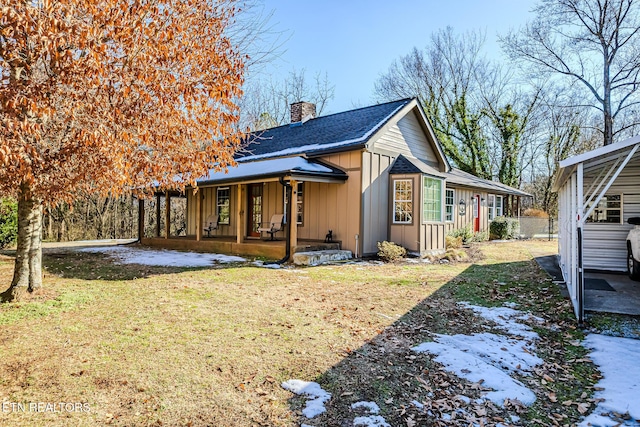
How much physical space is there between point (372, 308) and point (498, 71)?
94.7 ft

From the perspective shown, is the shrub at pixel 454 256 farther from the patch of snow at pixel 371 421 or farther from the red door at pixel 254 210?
the patch of snow at pixel 371 421

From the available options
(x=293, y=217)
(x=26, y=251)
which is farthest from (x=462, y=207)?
(x=26, y=251)

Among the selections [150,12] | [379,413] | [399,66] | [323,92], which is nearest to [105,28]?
[150,12]

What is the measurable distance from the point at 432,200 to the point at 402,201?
1.05 m

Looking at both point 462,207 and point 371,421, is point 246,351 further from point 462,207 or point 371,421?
point 462,207

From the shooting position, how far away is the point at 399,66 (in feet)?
102

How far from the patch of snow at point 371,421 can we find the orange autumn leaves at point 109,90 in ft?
12.1

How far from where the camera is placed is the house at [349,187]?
11.2m

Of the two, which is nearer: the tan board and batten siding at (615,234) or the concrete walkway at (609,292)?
the concrete walkway at (609,292)

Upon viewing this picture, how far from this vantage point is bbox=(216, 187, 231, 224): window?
15.6 meters

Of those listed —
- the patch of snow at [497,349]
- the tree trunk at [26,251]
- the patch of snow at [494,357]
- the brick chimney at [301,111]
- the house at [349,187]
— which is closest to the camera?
the patch of snow at [494,357]

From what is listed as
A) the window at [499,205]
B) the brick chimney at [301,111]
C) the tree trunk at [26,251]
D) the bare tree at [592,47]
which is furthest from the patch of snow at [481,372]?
the window at [499,205]

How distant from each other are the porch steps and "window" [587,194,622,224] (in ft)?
20.4

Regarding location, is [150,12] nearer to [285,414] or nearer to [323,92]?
[285,414]
